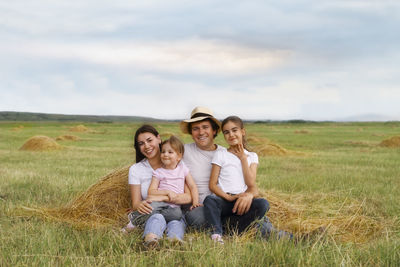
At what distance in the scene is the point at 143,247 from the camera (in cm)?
392

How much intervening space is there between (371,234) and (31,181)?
6.27 m

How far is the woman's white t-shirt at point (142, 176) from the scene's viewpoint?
492cm

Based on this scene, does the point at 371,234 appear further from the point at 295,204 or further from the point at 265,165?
the point at 265,165

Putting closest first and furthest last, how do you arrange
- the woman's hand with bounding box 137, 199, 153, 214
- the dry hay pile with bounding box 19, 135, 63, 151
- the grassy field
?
the grassy field → the woman's hand with bounding box 137, 199, 153, 214 → the dry hay pile with bounding box 19, 135, 63, 151

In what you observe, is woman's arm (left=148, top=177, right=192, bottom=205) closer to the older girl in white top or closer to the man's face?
the older girl in white top

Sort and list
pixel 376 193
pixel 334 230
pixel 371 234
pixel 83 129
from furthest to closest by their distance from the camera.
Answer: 1. pixel 83 129
2. pixel 376 193
3. pixel 371 234
4. pixel 334 230

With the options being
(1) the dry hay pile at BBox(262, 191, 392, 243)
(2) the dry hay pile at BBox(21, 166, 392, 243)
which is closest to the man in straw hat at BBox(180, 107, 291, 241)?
(1) the dry hay pile at BBox(262, 191, 392, 243)

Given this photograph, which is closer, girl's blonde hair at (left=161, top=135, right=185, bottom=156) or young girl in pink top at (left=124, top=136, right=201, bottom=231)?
young girl in pink top at (left=124, top=136, right=201, bottom=231)

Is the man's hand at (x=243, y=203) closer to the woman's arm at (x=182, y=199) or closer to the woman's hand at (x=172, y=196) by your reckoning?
Result: the woman's arm at (x=182, y=199)

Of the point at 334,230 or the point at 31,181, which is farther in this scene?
the point at 31,181

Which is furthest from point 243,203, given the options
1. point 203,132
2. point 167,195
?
point 203,132

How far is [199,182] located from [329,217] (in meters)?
2.00

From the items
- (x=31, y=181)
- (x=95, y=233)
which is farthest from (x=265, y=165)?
(x=95, y=233)

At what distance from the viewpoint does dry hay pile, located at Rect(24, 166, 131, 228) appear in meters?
5.46
